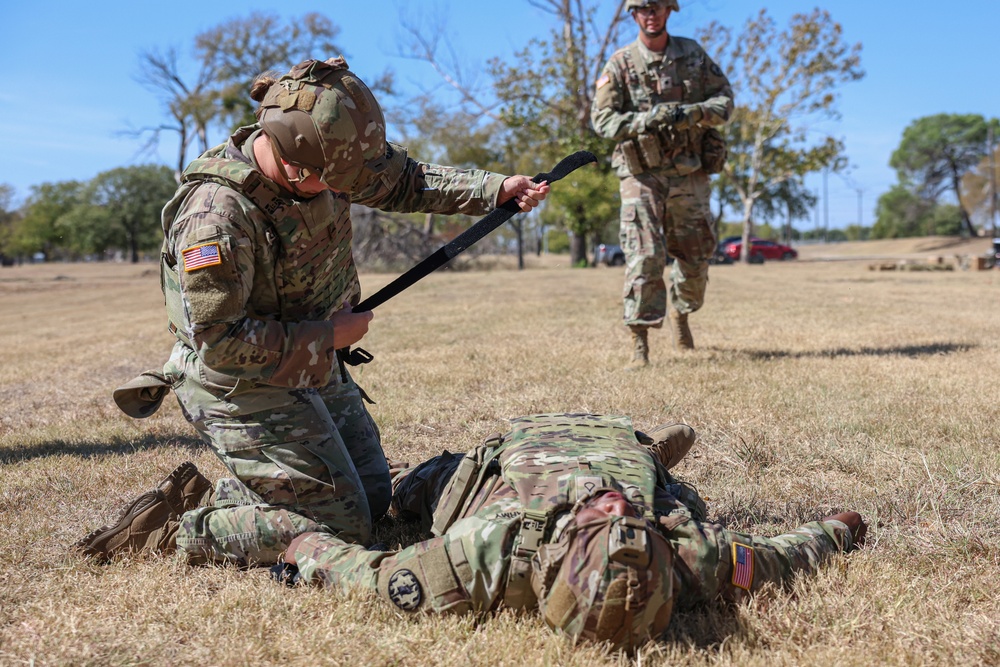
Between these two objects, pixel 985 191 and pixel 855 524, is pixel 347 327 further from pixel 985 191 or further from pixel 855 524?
pixel 985 191

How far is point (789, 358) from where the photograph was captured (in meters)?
6.25

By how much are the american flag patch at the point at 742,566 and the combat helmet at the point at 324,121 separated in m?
1.57

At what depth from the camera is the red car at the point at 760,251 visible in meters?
41.2

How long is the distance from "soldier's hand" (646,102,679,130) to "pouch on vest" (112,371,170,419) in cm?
387

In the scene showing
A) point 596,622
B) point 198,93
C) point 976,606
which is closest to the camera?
point 596,622

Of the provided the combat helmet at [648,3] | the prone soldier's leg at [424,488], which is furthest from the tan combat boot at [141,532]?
the combat helmet at [648,3]

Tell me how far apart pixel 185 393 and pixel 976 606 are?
253 cm

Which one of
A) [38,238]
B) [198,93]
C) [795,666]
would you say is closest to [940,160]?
[198,93]

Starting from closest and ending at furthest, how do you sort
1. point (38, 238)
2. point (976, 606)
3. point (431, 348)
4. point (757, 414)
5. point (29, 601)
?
point (976, 606) → point (29, 601) → point (757, 414) → point (431, 348) → point (38, 238)

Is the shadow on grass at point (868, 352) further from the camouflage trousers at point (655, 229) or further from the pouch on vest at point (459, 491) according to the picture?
the pouch on vest at point (459, 491)

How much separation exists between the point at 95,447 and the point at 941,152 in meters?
78.5

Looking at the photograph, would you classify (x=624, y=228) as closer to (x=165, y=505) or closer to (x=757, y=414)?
(x=757, y=414)

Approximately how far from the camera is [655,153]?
576 centimetres

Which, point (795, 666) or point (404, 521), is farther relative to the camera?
point (404, 521)
